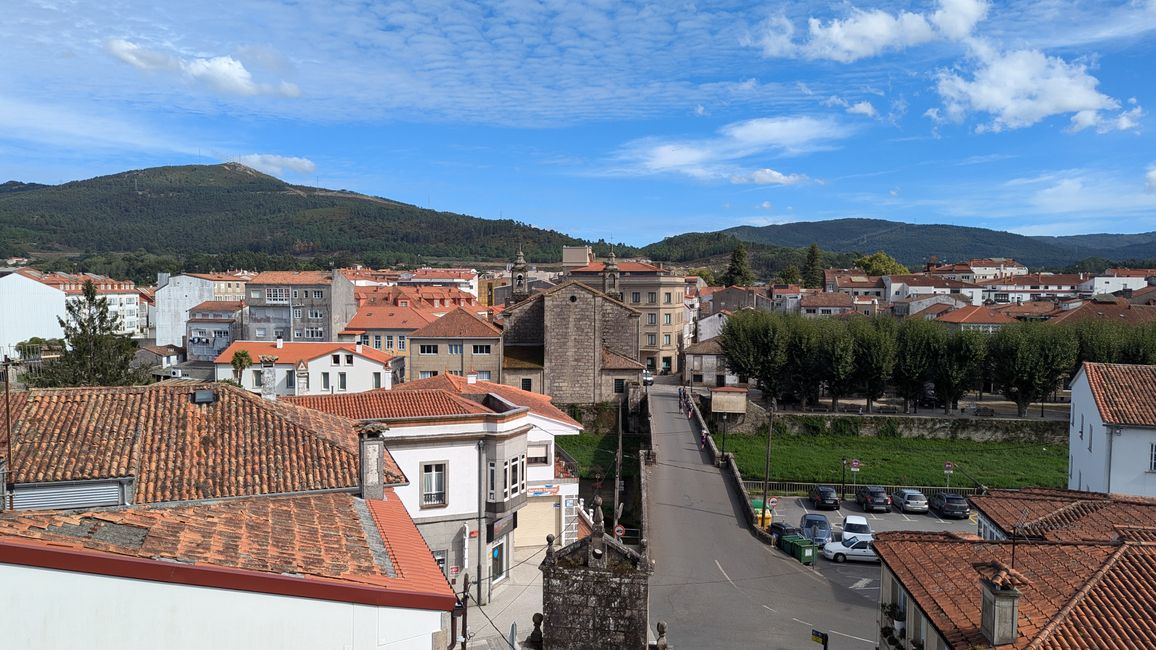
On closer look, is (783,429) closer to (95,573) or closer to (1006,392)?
(1006,392)

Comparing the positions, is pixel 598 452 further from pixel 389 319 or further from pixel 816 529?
→ pixel 389 319

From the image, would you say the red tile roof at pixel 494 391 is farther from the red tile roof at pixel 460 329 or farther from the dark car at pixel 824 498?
the red tile roof at pixel 460 329

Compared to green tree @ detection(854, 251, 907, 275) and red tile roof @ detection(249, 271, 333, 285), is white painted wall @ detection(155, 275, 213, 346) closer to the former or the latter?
red tile roof @ detection(249, 271, 333, 285)

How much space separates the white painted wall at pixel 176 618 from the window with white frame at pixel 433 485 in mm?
12357

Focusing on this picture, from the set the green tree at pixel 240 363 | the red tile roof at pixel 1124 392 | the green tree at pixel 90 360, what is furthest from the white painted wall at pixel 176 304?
the red tile roof at pixel 1124 392

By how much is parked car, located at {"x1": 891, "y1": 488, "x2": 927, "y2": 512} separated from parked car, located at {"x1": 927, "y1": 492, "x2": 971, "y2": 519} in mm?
546

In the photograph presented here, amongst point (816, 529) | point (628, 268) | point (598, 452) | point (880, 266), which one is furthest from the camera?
point (880, 266)

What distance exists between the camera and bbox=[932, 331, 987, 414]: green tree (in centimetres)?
5144

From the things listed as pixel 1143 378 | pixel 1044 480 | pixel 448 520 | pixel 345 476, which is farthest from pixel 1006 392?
pixel 345 476

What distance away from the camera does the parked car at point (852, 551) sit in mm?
26984

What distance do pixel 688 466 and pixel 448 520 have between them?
17.3 metres

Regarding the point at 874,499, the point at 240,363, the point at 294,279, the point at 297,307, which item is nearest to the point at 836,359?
the point at 874,499

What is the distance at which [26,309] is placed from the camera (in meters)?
74.0

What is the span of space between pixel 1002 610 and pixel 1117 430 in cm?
2050
